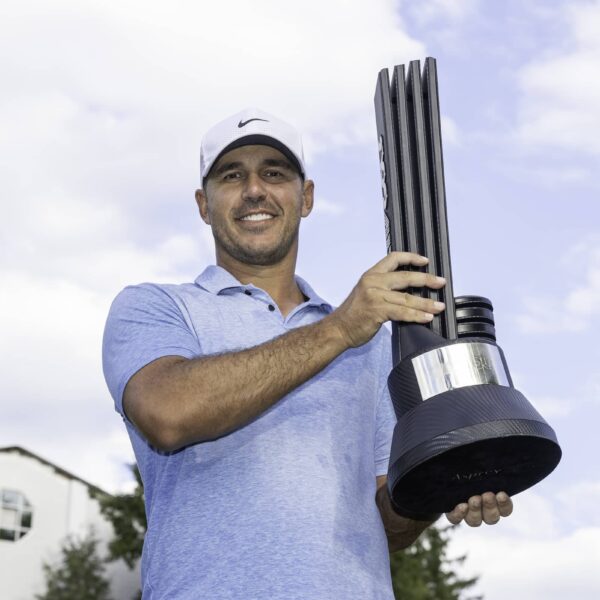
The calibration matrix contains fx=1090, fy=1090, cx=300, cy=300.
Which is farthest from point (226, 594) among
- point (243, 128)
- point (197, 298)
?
point (243, 128)

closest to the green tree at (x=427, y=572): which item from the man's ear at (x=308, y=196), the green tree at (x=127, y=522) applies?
the green tree at (x=127, y=522)

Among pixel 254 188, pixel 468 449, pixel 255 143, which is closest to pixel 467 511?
pixel 468 449

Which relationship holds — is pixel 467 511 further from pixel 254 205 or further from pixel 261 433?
pixel 254 205

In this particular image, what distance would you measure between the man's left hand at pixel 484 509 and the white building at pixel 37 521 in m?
42.9

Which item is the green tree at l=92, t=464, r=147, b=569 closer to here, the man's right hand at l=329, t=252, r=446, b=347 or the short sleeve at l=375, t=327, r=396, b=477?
the short sleeve at l=375, t=327, r=396, b=477

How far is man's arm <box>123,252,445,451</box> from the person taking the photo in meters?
3.49

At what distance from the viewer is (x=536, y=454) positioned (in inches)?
130

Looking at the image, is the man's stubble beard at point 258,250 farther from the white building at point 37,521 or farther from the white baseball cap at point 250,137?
the white building at point 37,521

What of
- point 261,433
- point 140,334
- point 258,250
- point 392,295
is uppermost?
point 258,250

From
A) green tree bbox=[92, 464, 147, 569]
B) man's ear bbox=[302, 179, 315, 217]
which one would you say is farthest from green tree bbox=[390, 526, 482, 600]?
man's ear bbox=[302, 179, 315, 217]

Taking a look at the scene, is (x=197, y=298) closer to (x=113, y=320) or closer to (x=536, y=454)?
(x=113, y=320)

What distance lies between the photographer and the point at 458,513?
3670 mm

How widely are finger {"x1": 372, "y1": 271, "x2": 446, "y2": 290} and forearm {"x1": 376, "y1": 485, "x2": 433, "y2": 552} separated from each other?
1.07 metres

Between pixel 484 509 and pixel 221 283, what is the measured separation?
1.47 m
